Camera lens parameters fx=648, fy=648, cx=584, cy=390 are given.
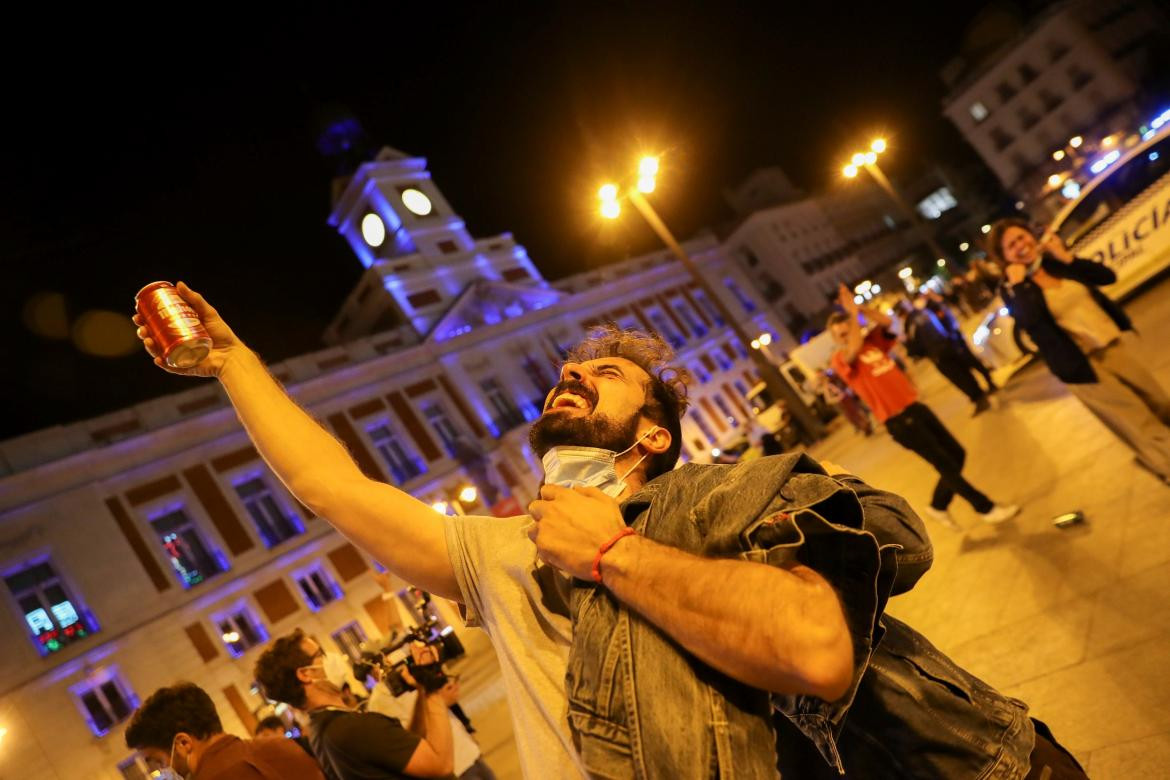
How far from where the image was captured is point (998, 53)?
53.6 meters

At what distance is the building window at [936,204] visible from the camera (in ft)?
265

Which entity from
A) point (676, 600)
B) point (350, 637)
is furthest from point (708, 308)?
point (676, 600)

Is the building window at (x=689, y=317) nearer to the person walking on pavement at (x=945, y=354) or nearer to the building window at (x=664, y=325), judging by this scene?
the building window at (x=664, y=325)

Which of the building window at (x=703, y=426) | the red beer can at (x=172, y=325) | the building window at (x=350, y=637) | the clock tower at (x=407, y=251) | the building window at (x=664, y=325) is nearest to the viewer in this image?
the red beer can at (x=172, y=325)

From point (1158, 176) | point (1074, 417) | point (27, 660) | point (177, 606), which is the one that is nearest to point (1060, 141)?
point (1158, 176)

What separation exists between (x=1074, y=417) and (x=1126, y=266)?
4.21 m

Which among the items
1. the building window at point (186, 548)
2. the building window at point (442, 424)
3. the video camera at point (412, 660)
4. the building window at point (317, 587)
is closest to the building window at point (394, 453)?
the building window at point (442, 424)

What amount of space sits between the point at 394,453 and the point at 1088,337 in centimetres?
2588

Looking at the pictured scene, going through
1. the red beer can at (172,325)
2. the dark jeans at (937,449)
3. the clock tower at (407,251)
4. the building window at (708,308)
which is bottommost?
the dark jeans at (937,449)

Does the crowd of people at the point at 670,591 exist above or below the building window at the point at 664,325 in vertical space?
below

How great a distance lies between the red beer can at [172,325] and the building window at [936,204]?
93.7m

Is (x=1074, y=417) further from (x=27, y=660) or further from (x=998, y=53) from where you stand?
(x=998, y=53)

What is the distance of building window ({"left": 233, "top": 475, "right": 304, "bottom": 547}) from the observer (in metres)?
22.7

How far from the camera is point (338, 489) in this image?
1.73 metres
